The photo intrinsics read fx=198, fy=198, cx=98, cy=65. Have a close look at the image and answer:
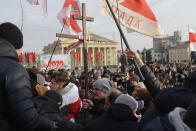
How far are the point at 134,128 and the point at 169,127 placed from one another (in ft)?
1.71

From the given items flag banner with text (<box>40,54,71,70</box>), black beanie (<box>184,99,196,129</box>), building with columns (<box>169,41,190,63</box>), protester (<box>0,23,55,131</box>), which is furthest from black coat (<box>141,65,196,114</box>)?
building with columns (<box>169,41,190,63</box>)

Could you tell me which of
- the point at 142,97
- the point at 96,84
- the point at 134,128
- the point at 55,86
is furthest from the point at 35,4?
the point at 134,128

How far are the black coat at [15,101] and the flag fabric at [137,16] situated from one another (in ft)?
8.60

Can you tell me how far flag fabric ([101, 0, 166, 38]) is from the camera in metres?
3.73

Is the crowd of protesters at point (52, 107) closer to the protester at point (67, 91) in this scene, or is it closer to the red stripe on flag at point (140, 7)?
the protester at point (67, 91)

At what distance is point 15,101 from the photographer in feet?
4.68

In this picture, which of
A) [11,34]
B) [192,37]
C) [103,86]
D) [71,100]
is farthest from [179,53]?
[11,34]

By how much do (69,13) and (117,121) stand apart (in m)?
4.75

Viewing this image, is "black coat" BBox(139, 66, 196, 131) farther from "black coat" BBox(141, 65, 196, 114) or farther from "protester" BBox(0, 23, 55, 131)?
"protester" BBox(0, 23, 55, 131)

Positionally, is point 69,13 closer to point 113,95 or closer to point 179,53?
point 113,95

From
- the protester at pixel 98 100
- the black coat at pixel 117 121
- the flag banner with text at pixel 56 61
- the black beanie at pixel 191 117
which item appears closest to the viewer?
the black beanie at pixel 191 117

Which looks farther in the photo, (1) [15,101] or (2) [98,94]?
(2) [98,94]

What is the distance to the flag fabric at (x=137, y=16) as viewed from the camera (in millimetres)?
3730

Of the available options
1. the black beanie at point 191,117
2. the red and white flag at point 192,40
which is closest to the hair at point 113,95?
the black beanie at point 191,117
